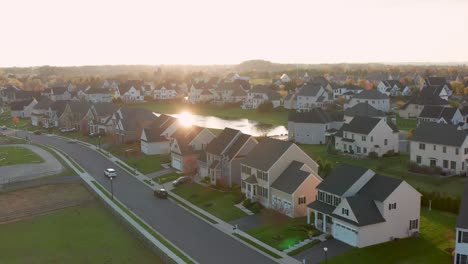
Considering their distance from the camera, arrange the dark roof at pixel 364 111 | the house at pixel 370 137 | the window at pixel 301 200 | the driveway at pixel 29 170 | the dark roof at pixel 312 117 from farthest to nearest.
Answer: the dark roof at pixel 364 111 → the dark roof at pixel 312 117 → the house at pixel 370 137 → the driveway at pixel 29 170 → the window at pixel 301 200

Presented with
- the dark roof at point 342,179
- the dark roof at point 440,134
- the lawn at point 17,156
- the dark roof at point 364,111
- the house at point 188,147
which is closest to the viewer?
the dark roof at point 342,179

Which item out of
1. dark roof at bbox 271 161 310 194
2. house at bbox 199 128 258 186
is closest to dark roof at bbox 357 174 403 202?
dark roof at bbox 271 161 310 194

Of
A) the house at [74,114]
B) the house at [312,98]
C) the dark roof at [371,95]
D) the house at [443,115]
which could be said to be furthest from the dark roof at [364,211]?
the house at [74,114]

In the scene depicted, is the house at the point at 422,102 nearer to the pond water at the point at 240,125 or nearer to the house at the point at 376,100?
the house at the point at 376,100

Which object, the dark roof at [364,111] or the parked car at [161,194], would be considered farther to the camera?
the dark roof at [364,111]

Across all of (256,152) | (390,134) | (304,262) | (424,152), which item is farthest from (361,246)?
(390,134)

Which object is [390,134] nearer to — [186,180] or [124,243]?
[186,180]

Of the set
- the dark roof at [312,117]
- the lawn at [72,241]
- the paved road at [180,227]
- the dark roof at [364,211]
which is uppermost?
the dark roof at [312,117]
